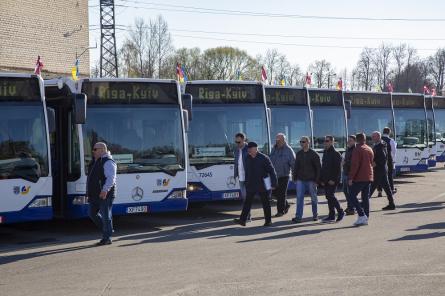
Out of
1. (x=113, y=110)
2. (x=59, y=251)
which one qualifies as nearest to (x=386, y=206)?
(x=113, y=110)

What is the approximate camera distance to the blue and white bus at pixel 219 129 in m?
14.8

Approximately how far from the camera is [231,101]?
15453 mm

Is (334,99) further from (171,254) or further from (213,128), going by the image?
(171,254)

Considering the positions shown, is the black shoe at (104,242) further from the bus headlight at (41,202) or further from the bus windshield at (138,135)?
the bus windshield at (138,135)

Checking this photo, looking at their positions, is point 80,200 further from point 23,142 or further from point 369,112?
point 369,112

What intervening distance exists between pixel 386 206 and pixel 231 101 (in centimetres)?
430

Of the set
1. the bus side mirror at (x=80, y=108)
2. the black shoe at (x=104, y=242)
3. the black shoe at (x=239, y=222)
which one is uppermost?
the bus side mirror at (x=80, y=108)

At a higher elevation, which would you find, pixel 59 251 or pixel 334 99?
pixel 334 99

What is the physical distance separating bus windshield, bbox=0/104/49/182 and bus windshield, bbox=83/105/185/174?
0.84 m

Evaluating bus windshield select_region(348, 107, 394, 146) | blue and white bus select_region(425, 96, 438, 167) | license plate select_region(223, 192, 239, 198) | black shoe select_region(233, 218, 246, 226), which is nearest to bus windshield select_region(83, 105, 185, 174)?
black shoe select_region(233, 218, 246, 226)

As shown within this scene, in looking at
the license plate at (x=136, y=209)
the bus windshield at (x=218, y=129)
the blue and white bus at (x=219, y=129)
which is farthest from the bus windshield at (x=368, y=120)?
the license plate at (x=136, y=209)

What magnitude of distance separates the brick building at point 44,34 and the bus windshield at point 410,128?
1703 centimetres

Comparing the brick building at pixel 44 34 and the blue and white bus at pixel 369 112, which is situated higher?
the brick building at pixel 44 34

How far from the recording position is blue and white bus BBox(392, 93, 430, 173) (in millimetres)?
22967
